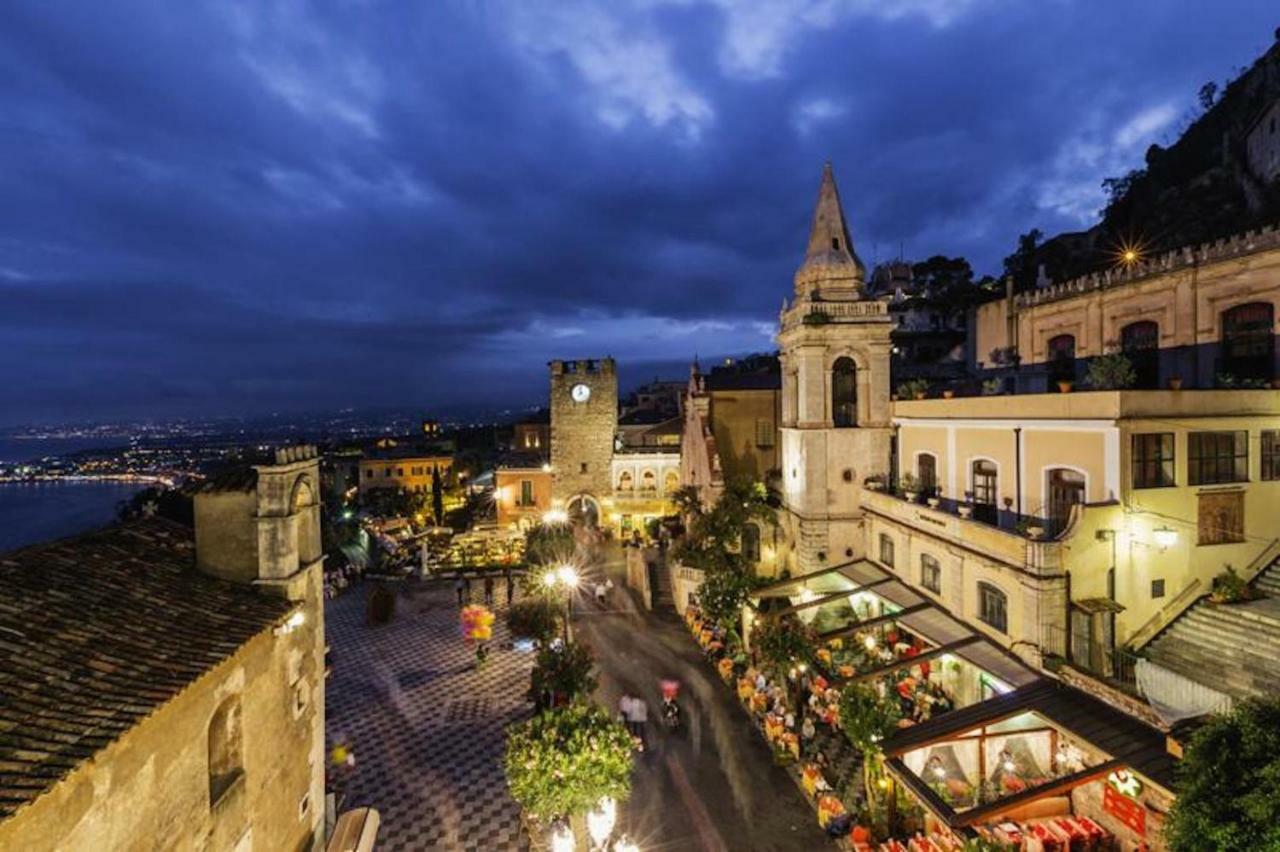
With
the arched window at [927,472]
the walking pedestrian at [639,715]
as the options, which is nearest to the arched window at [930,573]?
the arched window at [927,472]

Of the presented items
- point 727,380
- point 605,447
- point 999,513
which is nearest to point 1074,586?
point 999,513

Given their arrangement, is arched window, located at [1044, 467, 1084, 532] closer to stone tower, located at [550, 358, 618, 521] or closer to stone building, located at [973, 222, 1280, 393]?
stone building, located at [973, 222, 1280, 393]

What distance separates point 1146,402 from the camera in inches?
598

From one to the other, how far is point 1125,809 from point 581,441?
35.2 meters

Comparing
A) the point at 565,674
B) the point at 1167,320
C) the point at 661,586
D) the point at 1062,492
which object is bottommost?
the point at 661,586

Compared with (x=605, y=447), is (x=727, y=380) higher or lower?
higher

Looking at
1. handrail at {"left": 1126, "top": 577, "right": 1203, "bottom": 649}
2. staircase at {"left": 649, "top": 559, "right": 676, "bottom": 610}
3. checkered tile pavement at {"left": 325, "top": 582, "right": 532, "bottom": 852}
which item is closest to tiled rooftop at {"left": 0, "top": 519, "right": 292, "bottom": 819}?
checkered tile pavement at {"left": 325, "top": 582, "right": 532, "bottom": 852}

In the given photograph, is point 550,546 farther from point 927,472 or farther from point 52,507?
point 52,507

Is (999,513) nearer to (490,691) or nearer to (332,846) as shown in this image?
(490,691)

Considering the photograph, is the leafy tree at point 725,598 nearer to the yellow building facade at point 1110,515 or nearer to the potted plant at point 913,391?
the yellow building facade at point 1110,515

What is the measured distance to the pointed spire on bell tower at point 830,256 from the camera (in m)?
25.8

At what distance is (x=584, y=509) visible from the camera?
43250 mm

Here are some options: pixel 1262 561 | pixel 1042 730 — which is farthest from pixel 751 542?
pixel 1262 561

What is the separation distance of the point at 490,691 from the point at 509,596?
363 inches
